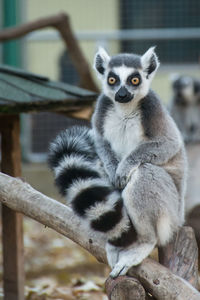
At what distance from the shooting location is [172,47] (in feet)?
27.6

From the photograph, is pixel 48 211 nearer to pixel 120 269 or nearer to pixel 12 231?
pixel 120 269

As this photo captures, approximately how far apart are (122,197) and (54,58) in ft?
17.2

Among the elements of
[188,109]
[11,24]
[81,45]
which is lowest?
[188,109]

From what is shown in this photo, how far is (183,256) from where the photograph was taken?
2.93m

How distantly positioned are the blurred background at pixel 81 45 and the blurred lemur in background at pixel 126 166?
2878mm

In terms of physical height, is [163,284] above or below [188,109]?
above

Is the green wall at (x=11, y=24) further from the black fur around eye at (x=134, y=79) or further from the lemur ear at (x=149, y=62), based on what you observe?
the black fur around eye at (x=134, y=79)

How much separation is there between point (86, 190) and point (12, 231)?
1545mm

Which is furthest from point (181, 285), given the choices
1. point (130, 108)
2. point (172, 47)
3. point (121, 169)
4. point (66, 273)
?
point (172, 47)

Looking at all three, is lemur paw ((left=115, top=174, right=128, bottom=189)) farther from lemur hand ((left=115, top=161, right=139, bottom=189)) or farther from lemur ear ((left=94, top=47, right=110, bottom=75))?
lemur ear ((left=94, top=47, right=110, bottom=75))

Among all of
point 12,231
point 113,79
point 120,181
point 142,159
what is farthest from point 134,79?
point 12,231

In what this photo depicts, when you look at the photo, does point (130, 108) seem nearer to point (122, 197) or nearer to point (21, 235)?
point (122, 197)

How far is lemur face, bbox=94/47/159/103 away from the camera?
3122 millimetres

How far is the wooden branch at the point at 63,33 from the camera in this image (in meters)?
5.98
